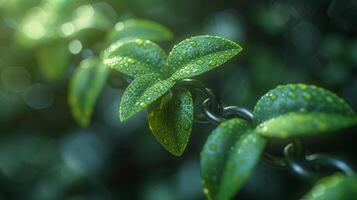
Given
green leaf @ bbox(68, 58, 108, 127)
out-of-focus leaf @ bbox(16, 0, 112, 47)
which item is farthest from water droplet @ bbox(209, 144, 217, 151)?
out-of-focus leaf @ bbox(16, 0, 112, 47)

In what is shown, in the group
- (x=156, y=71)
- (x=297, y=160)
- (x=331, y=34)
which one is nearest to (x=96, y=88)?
(x=156, y=71)

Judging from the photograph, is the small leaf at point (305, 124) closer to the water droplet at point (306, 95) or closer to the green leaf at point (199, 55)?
the water droplet at point (306, 95)

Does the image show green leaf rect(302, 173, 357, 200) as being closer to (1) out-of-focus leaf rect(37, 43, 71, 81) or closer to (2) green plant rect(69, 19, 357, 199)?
(2) green plant rect(69, 19, 357, 199)

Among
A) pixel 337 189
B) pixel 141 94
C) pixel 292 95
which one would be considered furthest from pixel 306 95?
pixel 141 94

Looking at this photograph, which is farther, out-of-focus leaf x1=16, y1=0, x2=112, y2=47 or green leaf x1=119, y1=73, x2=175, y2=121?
out-of-focus leaf x1=16, y1=0, x2=112, y2=47

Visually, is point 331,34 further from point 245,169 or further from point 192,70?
point 245,169

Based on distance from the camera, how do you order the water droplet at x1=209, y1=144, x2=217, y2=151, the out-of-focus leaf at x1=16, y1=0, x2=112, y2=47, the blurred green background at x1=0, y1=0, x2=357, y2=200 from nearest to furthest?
the water droplet at x1=209, y1=144, x2=217, y2=151
the out-of-focus leaf at x1=16, y1=0, x2=112, y2=47
the blurred green background at x1=0, y1=0, x2=357, y2=200

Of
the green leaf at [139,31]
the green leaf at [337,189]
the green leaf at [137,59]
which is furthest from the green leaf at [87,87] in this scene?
the green leaf at [337,189]
